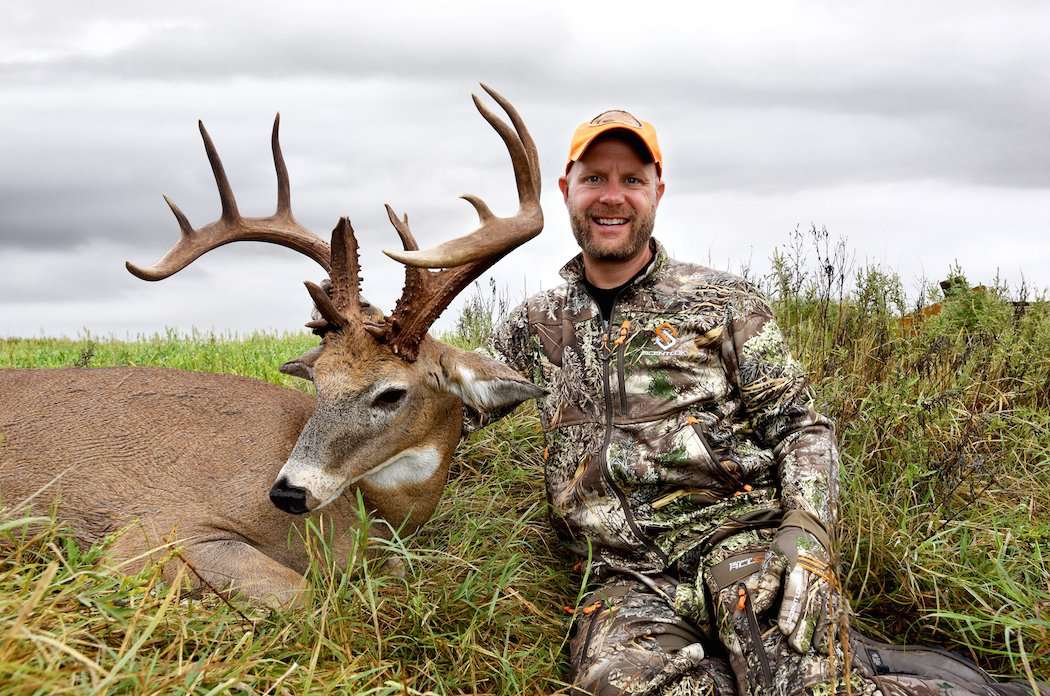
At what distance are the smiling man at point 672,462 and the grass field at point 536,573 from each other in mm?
421

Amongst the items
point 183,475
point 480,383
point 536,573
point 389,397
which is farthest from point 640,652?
point 183,475

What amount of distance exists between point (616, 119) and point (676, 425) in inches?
63.4

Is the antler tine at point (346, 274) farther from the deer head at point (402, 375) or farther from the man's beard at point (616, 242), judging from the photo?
the man's beard at point (616, 242)

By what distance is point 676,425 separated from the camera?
4383 millimetres

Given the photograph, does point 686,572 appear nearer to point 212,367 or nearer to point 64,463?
point 64,463

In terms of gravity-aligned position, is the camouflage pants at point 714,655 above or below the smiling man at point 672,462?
below

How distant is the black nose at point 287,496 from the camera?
4035mm

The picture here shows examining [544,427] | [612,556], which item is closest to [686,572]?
[612,556]

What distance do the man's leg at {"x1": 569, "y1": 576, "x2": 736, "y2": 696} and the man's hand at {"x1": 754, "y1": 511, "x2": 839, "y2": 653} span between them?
392 millimetres

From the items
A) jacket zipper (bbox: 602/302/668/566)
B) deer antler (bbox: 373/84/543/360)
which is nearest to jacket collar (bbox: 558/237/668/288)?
deer antler (bbox: 373/84/543/360)

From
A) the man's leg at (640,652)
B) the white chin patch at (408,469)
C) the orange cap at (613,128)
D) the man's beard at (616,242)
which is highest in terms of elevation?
the orange cap at (613,128)

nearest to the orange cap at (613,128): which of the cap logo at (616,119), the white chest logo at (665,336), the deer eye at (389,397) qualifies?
the cap logo at (616,119)

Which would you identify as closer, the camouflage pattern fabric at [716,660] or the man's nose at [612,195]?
the camouflage pattern fabric at [716,660]

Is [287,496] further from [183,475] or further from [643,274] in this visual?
[643,274]
